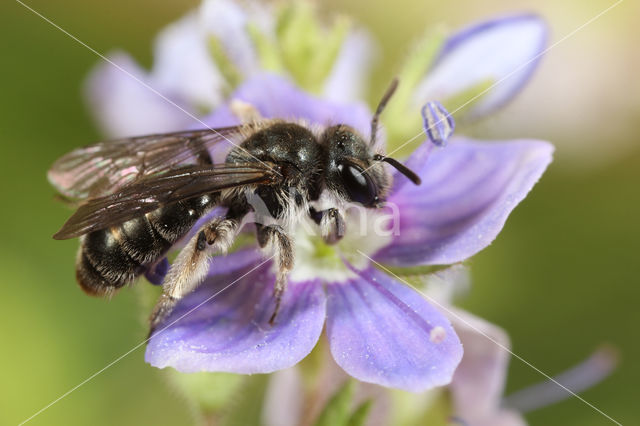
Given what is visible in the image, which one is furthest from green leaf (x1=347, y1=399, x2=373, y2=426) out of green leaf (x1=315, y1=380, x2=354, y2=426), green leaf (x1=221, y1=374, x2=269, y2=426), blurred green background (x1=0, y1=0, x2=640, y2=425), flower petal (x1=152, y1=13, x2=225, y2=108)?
blurred green background (x1=0, y1=0, x2=640, y2=425)

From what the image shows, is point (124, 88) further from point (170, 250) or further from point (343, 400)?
point (343, 400)

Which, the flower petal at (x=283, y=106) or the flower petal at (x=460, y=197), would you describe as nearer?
the flower petal at (x=460, y=197)

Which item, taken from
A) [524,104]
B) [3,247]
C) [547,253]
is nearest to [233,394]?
[3,247]

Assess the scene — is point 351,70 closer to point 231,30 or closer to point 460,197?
point 231,30

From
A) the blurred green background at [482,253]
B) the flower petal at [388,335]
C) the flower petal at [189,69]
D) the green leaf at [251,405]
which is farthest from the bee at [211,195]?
the blurred green background at [482,253]

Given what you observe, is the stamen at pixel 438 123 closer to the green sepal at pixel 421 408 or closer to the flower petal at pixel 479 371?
the flower petal at pixel 479 371

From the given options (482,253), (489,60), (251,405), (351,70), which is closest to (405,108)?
(489,60)
